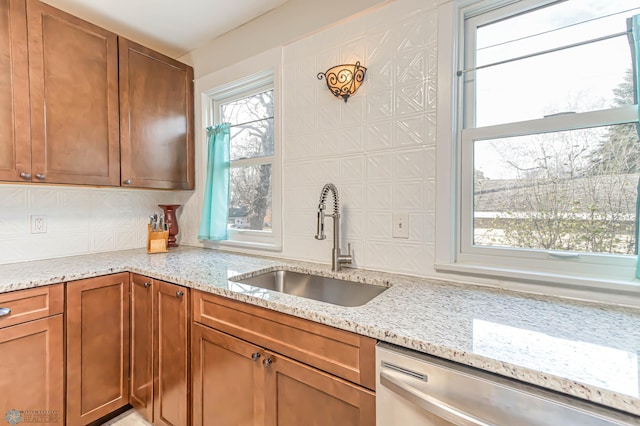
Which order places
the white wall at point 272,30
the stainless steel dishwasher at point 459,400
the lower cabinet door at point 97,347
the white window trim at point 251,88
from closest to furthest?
the stainless steel dishwasher at point 459,400
the lower cabinet door at point 97,347
the white wall at point 272,30
the white window trim at point 251,88

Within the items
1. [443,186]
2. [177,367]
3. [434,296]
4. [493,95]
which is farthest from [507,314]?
[177,367]

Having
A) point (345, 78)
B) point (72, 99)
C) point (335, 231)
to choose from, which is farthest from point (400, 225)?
point (72, 99)

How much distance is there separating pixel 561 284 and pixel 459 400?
2.37 ft

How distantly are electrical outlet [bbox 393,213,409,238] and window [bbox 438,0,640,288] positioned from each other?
0.21m

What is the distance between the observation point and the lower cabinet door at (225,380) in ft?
3.70

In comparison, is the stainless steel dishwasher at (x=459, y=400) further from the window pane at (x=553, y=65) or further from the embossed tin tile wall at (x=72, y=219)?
the embossed tin tile wall at (x=72, y=219)

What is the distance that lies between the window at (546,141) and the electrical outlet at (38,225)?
2.42 m

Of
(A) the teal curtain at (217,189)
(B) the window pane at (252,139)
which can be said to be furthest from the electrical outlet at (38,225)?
(B) the window pane at (252,139)

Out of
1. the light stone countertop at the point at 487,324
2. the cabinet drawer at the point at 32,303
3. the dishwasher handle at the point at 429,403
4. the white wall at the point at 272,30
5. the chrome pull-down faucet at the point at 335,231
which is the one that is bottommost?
the dishwasher handle at the point at 429,403

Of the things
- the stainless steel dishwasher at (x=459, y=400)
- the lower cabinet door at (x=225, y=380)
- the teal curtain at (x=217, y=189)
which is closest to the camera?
the stainless steel dishwasher at (x=459, y=400)

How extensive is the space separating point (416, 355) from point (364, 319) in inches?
6.9

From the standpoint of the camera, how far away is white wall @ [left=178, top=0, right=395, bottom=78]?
162cm

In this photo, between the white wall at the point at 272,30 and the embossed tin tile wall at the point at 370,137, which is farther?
the white wall at the point at 272,30

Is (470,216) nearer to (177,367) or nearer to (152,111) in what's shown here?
(177,367)
